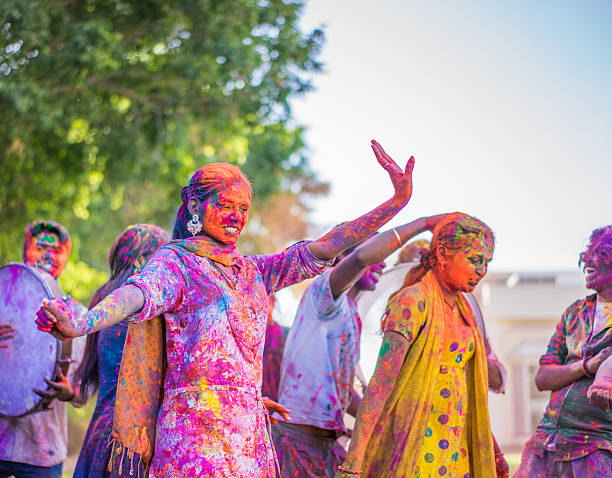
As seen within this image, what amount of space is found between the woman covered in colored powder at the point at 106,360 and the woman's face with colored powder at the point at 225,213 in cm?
141

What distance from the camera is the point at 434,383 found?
384 centimetres

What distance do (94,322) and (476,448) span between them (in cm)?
220

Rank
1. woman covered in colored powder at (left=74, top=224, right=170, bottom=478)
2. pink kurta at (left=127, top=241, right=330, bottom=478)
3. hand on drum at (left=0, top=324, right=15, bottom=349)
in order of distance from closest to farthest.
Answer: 1. pink kurta at (left=127, top=241, right=330, bottom=478)
2. woman covered in colored powder at (left=74, top=224, right=170, bottom=478)
3. hand on drum at (left=0, top=324, right=15, bottom=349)

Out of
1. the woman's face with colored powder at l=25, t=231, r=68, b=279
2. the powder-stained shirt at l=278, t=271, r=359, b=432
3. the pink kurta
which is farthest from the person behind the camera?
the woman's face with colored powder at l=25, t=231, r=68, b=279

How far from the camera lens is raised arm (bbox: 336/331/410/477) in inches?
144

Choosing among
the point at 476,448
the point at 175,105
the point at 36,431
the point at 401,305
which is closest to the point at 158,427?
the point at 401,305

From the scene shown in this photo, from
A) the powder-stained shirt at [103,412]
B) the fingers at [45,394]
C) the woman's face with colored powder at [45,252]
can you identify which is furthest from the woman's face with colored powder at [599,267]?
the woman's face with colored powder at [45,252]

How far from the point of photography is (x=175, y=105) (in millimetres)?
13484

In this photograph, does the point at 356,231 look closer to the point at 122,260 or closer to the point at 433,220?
the point at 433,220

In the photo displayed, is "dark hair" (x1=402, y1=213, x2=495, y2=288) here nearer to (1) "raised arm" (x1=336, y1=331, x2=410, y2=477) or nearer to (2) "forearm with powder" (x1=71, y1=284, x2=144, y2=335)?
(1) "raised arm" (x1=336, y1=331, x2=410, y2=477)

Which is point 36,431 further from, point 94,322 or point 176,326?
point 94,322

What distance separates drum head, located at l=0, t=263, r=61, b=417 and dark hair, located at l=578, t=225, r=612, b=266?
3518mm

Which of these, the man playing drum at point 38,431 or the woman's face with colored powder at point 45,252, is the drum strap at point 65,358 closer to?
the man playing drum at point 38,431

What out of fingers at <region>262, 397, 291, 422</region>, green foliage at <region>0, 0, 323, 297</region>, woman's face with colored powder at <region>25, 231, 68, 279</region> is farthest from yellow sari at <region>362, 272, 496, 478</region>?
green foliage at <region>0, 0, 323, 297</region>
